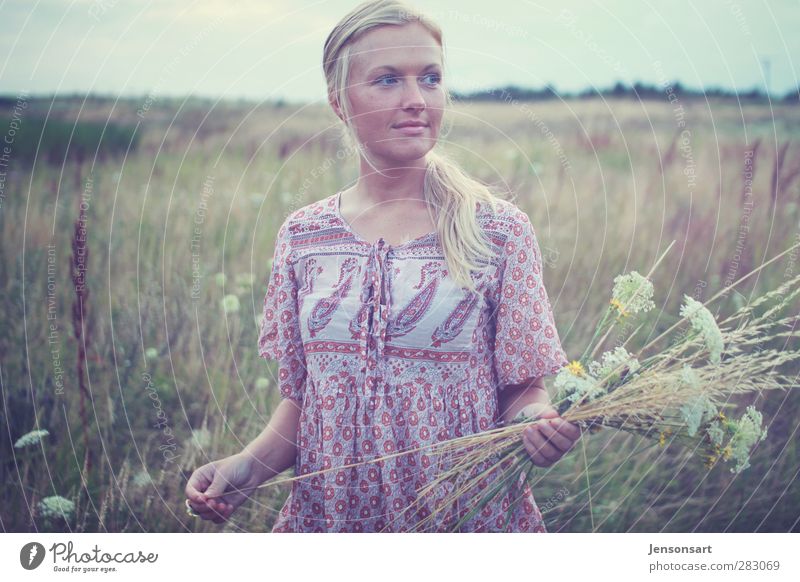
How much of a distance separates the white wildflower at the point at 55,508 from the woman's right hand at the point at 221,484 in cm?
42

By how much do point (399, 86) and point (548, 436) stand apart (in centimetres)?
69

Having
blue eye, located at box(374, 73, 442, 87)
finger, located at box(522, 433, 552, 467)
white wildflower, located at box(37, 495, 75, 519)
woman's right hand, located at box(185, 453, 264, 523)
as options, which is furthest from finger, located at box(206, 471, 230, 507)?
blue eye, located at box(374, 73, 442, 87)

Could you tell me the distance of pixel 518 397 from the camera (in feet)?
5.40

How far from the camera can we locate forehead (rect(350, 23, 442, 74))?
5.16 feet

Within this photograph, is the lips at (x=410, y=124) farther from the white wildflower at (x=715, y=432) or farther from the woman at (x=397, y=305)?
the white wildflower at (x=715, y=432)

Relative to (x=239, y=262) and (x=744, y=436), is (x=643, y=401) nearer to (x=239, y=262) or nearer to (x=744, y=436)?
(x=744, y=436)

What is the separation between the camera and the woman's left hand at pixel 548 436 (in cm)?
154

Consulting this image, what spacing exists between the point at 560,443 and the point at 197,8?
4.21 feet

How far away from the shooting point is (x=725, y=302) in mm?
2328

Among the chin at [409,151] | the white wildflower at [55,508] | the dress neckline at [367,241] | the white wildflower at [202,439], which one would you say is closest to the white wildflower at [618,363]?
the dress neckline at [367,241]

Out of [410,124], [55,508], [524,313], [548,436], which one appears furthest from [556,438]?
[55,508]

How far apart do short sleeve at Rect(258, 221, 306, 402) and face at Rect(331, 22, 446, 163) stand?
0.30 metres

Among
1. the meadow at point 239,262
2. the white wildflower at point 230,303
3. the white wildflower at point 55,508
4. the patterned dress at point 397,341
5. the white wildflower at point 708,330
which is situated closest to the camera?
the white wildflower at point 708,330
